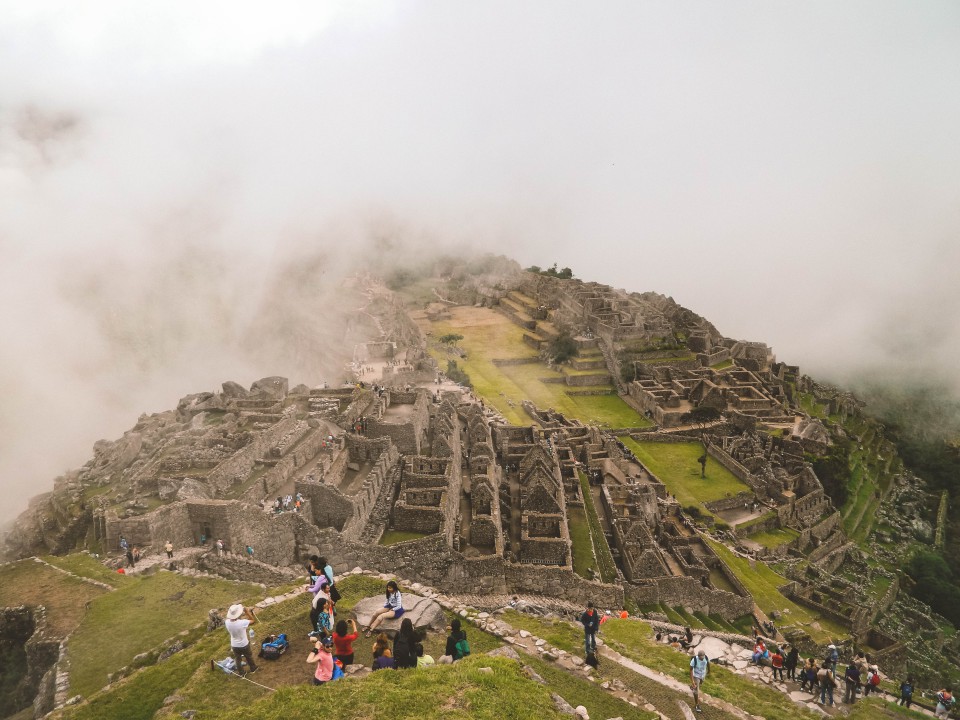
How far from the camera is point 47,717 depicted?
562 inches

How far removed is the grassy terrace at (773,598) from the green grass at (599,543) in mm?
8947

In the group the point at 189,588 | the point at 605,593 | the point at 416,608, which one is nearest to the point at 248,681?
the point at 416,608

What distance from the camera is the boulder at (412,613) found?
15039mm

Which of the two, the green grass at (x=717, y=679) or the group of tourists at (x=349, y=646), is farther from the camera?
the green grass at (x=717, y=679)

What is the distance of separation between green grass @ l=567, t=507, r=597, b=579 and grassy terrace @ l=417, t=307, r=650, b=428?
66.3 ft

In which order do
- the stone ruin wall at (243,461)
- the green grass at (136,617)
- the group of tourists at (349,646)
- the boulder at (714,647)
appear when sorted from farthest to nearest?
the stone ruin wall at (243,461)
the boulder at (714,647)
the green grass at (136,617)
the group of tourists at (349,646)

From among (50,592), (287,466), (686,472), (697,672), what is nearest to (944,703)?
(697,672)

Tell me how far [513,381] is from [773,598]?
38.6m

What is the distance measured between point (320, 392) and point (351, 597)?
90.6 feet

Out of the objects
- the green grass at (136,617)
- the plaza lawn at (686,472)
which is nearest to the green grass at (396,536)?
the green grass at (136,617)

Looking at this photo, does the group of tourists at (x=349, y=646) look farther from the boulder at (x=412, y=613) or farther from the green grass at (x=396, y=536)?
the green grass at (x=396, y=536)

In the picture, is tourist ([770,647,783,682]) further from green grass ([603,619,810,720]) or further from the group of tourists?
the group of tourists

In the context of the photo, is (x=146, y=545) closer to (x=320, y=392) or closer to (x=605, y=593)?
(x=605, y=593)

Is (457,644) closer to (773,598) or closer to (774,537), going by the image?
(773,598)
